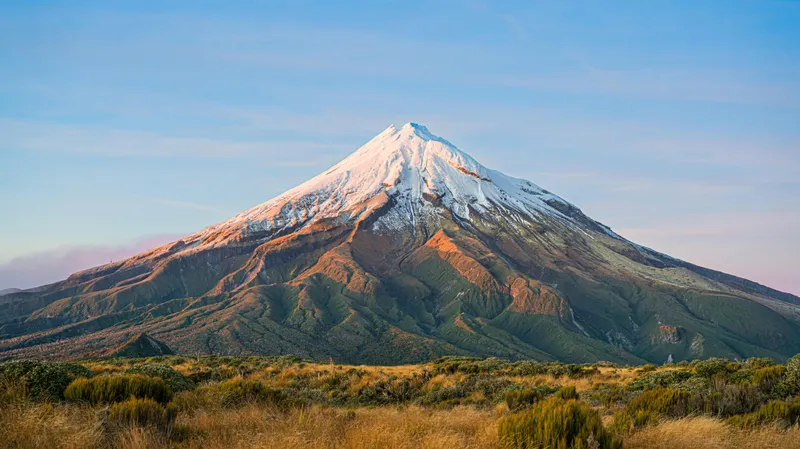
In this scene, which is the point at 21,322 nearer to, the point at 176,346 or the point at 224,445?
the point at 176,346

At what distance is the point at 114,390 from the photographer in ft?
33.1

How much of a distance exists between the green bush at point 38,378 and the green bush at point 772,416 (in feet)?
41.2

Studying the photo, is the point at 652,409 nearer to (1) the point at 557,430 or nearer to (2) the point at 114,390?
(1) the point at 557,430

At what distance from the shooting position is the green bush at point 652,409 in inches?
379

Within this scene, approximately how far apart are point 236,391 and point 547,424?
6798mm

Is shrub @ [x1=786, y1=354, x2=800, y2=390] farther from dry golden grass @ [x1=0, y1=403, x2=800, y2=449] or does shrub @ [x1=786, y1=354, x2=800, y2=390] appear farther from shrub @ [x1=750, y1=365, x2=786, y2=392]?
dry golden grass @ [x1=0, y1=403, x2=800, y2=449]

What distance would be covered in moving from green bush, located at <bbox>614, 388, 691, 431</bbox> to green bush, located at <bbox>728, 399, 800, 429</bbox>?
3.40 ft

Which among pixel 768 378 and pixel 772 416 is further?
pixel 768 378

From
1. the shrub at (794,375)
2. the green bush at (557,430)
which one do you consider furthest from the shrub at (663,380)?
the green bush at (557,430)

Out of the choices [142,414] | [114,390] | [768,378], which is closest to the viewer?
[142,414]

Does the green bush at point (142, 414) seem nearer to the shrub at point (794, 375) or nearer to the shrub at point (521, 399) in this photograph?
the shrub at point (521, 399)

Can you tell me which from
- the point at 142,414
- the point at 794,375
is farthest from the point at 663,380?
the point at 142,414

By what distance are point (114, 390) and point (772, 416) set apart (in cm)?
1242

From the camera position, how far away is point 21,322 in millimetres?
166000
